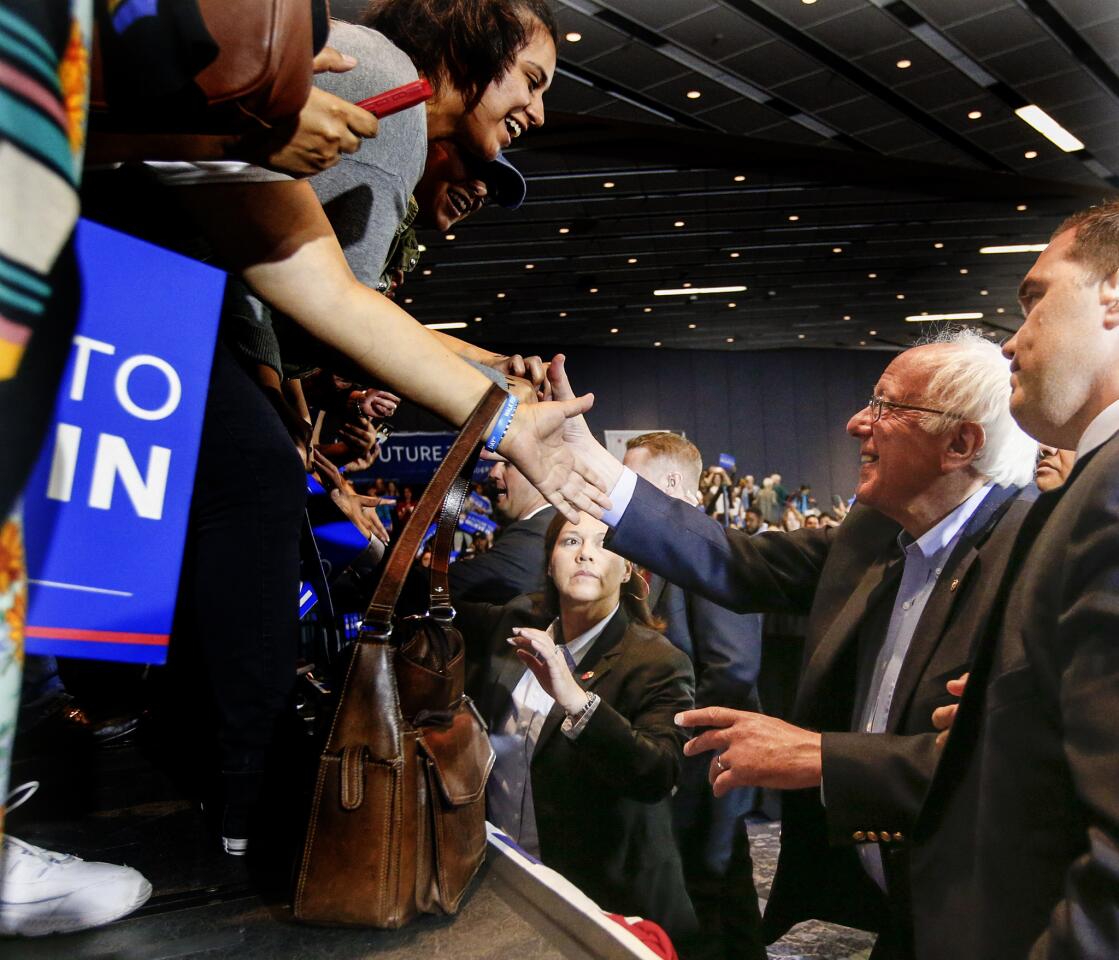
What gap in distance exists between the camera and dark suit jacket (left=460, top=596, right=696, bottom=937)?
6.48 feet

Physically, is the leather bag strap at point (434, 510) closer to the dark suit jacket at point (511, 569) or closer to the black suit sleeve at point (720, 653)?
the dark suit jacket at point (511, 569)

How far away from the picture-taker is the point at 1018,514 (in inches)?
61.6

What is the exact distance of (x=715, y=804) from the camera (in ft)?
8.13

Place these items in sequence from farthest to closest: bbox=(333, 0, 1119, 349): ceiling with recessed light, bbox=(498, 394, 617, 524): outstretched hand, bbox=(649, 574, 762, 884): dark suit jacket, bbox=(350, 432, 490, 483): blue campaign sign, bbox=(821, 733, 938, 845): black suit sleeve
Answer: bbox=(350, 432, 490, 483): blue campaign sign, bbox=(333, 0, 1119, 349): ceiling with recessed light, bbox=(649, 574, 762, 884): dark suit jacket, bbox=(821, 733, 938, 845): black suit sleeve, bbox=(498, 394, 617, 524): outstretched hand

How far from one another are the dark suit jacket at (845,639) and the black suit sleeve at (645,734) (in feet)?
0.79

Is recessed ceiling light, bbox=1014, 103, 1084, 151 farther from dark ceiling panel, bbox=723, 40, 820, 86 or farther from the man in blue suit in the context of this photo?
the man in blue suit

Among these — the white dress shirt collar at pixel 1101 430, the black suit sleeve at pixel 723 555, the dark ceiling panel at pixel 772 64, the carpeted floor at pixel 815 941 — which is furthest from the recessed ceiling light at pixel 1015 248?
the white dress shirt collar at pixel 1101 430

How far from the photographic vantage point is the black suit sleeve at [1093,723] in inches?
34.6

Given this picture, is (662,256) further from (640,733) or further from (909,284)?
(640,733)

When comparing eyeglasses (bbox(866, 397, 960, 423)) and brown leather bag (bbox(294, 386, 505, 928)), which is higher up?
eyeglasses (bbox(866, 397, 960, 423))

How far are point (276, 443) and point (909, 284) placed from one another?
17.2 m

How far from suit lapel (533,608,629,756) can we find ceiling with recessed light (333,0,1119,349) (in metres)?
5.92

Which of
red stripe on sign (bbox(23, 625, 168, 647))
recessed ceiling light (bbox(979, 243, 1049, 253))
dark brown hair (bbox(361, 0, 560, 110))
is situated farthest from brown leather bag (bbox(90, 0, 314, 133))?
recessed ceiling light (bbox(979, 243, 1049, 253))

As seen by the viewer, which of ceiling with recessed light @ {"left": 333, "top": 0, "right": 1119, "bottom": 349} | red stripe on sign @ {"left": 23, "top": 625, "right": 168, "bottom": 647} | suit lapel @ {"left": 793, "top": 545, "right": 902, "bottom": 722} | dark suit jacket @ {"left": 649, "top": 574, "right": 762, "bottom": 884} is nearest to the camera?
red stripe on sign @ {"left": 23, "top": 625, "right": 168, "bottom": 647}
